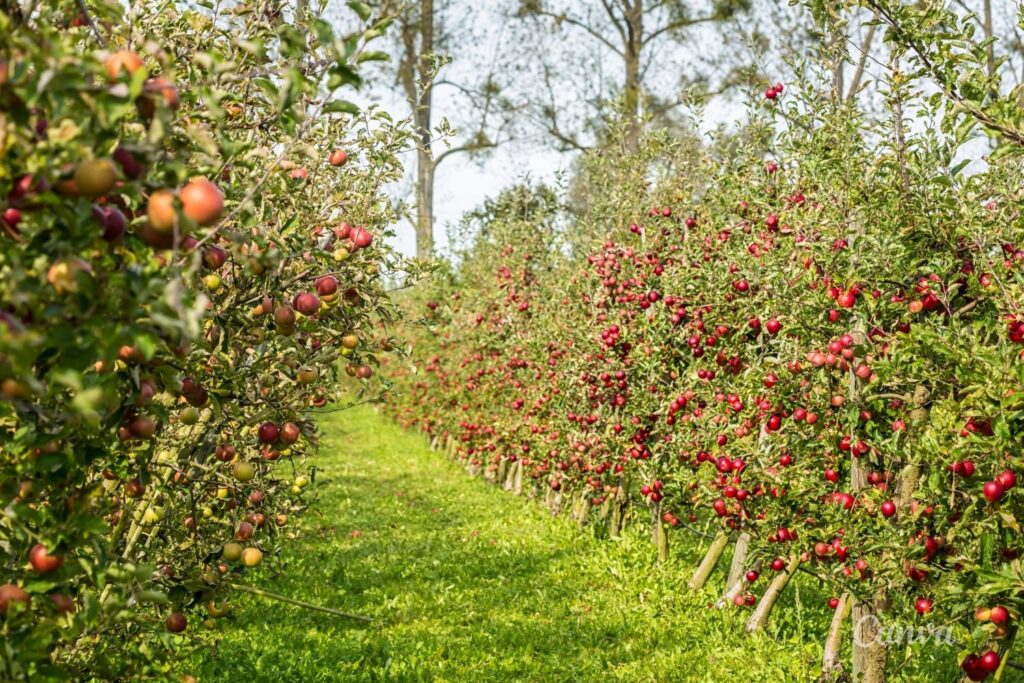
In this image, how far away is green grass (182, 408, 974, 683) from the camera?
212 inches

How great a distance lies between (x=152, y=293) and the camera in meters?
1.44

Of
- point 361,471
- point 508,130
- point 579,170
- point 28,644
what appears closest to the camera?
point 28,644

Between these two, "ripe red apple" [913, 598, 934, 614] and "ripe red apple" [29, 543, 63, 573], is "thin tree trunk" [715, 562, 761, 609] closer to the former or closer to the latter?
"ripe red apple" [913, 598, 934, 614]

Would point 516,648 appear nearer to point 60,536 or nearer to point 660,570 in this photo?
point 660,570

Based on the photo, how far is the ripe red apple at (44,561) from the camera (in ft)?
6.13

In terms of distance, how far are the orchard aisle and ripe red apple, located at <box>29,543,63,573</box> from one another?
6.29ft

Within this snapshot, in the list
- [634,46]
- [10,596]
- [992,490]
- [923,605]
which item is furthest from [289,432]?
[634,46]

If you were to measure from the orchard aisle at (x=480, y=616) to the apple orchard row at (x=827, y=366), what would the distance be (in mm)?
453

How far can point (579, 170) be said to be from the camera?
2934 centimetres

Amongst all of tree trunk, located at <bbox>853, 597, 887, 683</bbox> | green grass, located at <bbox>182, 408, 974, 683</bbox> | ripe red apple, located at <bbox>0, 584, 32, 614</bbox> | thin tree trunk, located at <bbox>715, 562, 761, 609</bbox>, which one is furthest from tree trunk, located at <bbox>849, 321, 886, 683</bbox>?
ripe red apple, located at <bbox>0, 584, 32, 614</bbox>

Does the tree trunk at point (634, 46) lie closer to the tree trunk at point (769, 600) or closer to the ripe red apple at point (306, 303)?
the tree trunk at point (769, 600)

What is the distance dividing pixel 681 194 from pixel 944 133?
3.93 metres

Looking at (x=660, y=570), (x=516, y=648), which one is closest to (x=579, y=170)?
(x=660, y=570)

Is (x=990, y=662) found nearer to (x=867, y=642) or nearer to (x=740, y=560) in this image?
(x=867, y=642)
